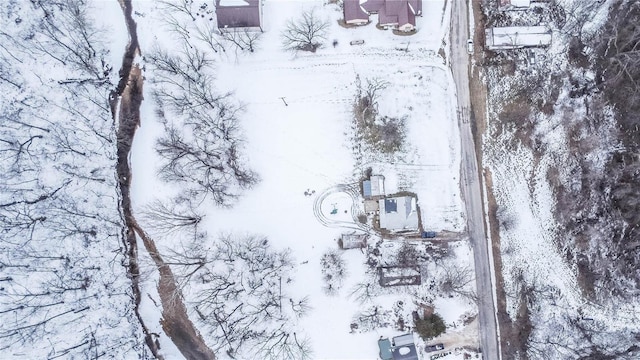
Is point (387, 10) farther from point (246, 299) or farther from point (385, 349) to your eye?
point (385, 349)

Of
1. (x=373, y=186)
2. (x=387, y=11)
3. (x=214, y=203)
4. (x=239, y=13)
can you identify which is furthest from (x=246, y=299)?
(x=387, y=11)

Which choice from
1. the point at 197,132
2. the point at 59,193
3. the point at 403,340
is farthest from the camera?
the point at 403,340

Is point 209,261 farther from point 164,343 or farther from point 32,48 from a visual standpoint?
point 32,48

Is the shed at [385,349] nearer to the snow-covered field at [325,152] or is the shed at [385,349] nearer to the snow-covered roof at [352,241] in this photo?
the snow-covered field at [325,152]

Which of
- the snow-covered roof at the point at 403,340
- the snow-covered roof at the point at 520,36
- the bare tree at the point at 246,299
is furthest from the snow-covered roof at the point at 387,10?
the snow-covered roof at the point at 403,340

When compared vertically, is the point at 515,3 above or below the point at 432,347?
above

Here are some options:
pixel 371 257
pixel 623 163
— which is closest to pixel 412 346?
pixel 371 257

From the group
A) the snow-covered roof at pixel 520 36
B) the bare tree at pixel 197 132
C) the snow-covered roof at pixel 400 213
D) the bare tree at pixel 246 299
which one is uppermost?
the snow-covered roof at pixel 520 36
